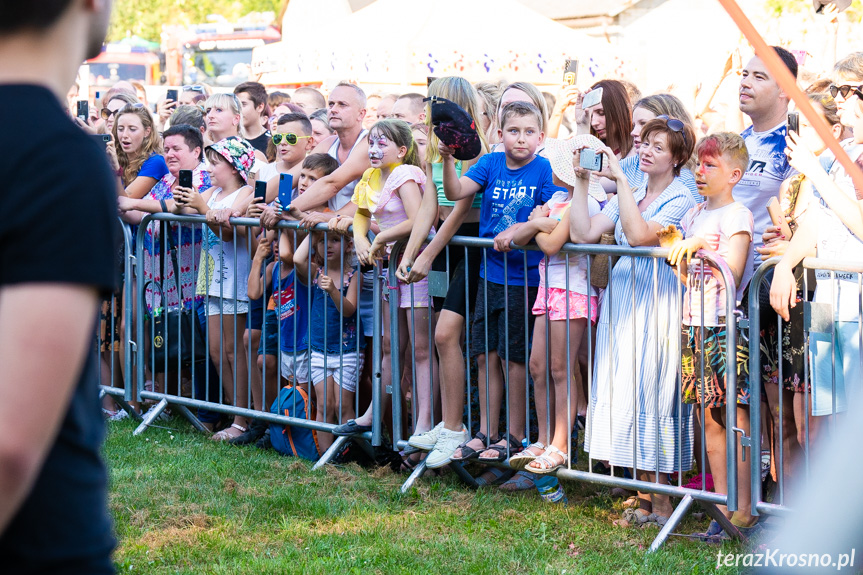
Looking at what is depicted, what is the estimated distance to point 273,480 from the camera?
19.6 ft

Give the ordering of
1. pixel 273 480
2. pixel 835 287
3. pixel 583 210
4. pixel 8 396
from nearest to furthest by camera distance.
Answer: pixel 8 396 → pixel 835 287 → pixel 583 210 → pixel 273 480

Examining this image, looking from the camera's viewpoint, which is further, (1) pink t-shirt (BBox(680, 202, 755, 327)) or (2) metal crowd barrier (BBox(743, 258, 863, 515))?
(1) pink t-shirt (BBox(680, 202, 755, 327))

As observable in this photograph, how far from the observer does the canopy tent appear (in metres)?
14.4

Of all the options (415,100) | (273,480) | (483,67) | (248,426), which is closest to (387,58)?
(483,67)

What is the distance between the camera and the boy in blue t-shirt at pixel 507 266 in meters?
5.65

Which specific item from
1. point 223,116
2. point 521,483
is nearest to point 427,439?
point 521,483

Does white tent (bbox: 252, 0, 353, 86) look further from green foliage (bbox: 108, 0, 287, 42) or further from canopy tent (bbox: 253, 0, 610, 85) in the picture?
green foliage (bbox: 108, 0, 287, 42)

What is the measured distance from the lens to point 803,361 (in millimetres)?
4758

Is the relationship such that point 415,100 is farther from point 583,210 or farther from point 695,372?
point 695,372

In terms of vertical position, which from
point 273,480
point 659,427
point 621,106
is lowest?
point 273,480

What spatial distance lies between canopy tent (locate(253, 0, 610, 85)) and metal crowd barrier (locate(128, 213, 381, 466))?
293 inches

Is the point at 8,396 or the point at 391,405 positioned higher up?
the point at 8,396

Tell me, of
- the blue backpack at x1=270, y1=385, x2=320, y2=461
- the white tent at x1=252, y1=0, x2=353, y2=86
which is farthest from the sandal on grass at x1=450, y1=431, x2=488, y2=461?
the white tent at x1=252, y1=0, x2=353, y2=86

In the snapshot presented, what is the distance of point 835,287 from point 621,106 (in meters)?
2.06
